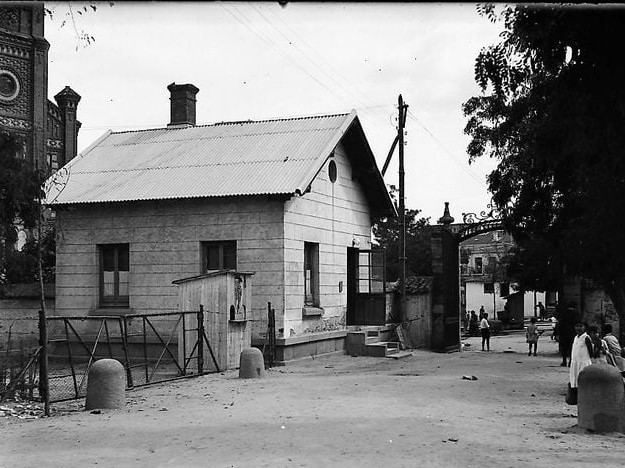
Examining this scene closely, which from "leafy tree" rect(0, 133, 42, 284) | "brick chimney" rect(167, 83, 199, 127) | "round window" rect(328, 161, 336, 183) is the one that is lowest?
"leafy tree" rect(0, 133, 42, 284)

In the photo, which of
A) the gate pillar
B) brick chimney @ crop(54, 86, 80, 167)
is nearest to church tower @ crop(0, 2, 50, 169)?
brick chimney @ crop(54, 86, 80, 167)

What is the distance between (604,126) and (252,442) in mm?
5620

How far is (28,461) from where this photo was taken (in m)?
8.45

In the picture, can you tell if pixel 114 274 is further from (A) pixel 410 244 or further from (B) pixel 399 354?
(A) pixel 410 244

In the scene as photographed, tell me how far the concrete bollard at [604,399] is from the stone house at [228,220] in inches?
399

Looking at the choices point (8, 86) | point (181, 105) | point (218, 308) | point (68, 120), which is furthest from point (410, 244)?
point (218, 308)

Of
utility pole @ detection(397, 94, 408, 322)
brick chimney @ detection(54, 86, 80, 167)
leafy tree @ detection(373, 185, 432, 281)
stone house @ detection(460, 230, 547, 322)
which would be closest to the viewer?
utility pole @ detection(397, 94, 408, 322)

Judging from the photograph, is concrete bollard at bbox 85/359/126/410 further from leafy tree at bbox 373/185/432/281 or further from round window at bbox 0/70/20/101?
leafy tree at bbox 373/185/432/281

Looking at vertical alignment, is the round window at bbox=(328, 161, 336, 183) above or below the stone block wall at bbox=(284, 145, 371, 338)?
above

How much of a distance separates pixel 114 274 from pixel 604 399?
15236 mm

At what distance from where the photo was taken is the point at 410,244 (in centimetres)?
5419

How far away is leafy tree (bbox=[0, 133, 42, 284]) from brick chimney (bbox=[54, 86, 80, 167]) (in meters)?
33.4

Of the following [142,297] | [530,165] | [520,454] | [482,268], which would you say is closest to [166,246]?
[142,297]

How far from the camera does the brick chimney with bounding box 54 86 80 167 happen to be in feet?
154
